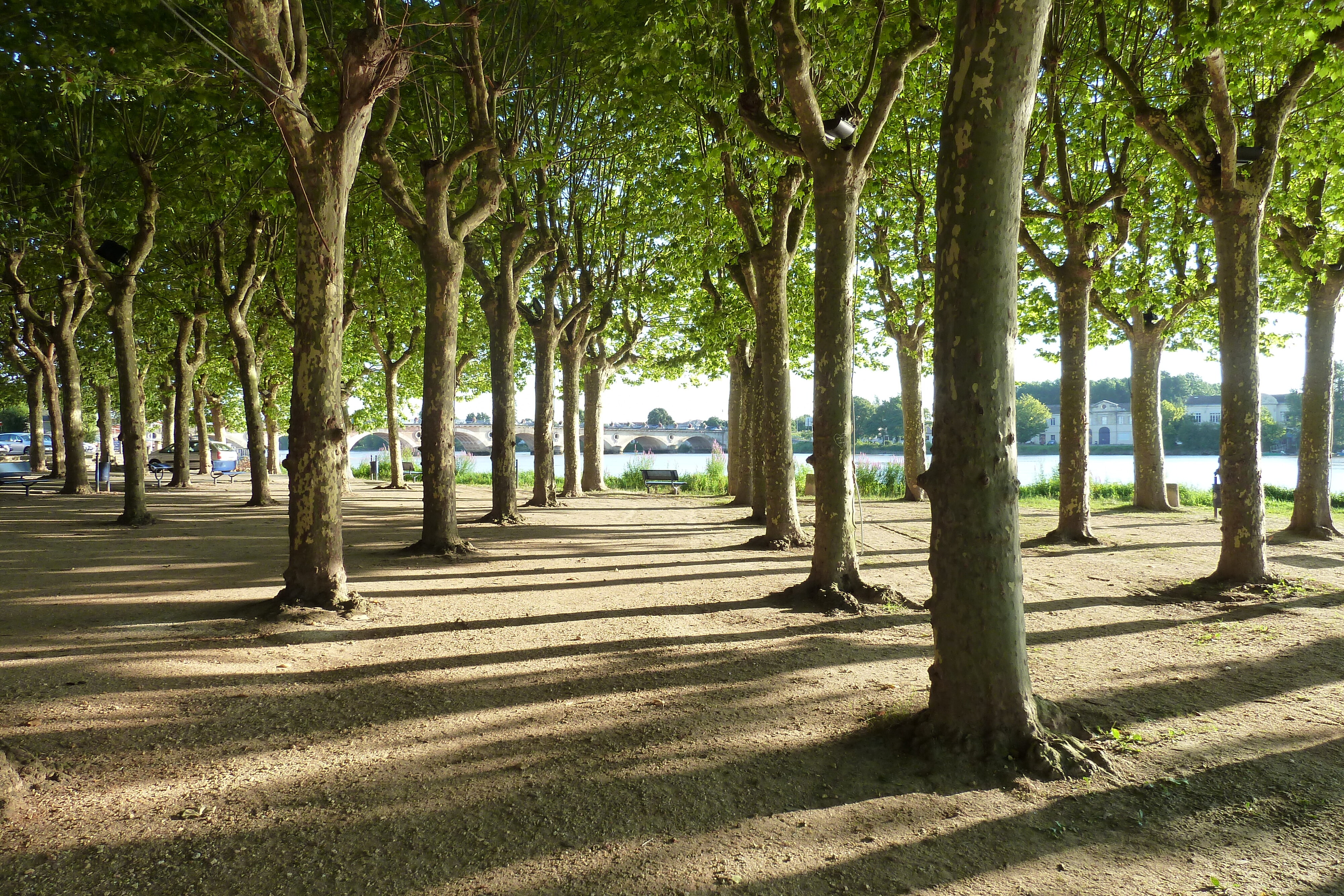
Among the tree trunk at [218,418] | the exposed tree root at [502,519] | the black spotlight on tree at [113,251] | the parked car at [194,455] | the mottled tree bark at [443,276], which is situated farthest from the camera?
the tree trunk at [218,418]

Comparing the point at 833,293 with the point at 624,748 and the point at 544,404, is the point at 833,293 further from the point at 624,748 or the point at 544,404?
the point at 544,404

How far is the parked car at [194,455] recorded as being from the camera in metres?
26.3

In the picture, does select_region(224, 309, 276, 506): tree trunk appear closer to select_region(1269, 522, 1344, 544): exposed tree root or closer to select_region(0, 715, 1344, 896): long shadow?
select_region(0, 715, 1344, 896): long shadow

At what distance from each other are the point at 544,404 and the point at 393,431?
9.29 m

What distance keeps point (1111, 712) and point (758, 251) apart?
7.16 metres

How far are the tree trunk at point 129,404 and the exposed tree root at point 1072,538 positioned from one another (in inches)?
552

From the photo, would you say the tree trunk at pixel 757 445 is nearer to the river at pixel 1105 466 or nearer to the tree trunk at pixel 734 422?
the river at pixel 1105 466

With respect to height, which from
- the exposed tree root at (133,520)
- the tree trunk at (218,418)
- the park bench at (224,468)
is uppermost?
the tree trunk at (218,418)

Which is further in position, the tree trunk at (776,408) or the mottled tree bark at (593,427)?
the mottled tree bark at (593,427)

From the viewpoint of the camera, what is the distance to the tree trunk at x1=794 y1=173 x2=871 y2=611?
6.91 m

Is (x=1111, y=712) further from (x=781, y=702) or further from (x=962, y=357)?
(x=962, y=357)

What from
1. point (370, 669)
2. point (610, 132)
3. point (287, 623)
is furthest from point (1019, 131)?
point (610, 132)

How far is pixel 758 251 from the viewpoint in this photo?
9992 mm

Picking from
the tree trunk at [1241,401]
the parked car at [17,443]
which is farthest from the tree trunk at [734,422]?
the parked car at [17,443]
